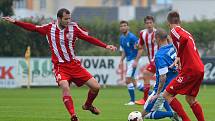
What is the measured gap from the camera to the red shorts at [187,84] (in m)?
13.8

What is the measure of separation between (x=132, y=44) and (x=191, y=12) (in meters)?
55.3

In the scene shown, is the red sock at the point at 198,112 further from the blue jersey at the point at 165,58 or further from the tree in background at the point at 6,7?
the tree in background at the point at 6,7

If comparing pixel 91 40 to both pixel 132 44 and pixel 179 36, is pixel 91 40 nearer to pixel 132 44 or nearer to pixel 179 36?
pixel 179 36

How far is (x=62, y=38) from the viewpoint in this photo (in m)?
15.6

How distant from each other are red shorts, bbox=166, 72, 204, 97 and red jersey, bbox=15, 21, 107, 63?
232 cm

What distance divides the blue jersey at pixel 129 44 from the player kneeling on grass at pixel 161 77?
26.2 ft

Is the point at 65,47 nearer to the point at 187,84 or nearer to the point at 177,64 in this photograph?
the point at 177,64

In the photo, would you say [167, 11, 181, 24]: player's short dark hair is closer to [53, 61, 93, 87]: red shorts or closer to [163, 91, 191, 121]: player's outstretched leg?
[163, 91, 191, 121]: player's outstretched leg

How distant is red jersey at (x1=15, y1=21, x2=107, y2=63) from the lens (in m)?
15.6

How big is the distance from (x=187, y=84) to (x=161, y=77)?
1.19 meters

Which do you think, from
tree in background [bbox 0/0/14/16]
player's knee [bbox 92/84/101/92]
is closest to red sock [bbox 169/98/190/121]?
player's knee [bbox 92/84/101/92]

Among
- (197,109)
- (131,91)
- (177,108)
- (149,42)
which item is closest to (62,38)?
(177,108)

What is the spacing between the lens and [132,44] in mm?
23469

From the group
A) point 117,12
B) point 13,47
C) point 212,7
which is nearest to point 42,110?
point 13,47
